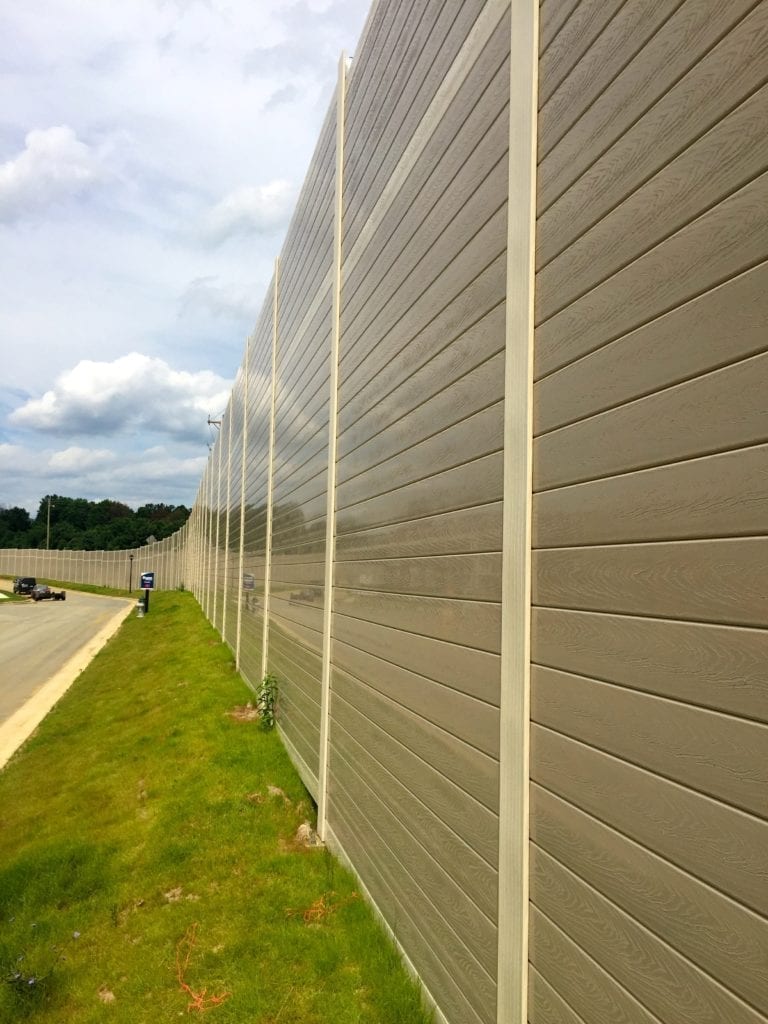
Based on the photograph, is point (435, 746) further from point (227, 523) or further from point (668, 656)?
point (227, 523)

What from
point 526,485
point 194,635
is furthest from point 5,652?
point 526,485

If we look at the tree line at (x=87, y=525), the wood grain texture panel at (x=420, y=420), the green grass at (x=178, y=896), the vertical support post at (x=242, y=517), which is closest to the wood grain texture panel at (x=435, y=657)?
the wood grain texture panel at (x=420, y=420)

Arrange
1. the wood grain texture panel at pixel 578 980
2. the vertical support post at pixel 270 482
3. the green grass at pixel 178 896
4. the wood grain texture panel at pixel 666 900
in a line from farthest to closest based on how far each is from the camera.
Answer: the vertical support post at pixel 270 482, the green grass at pixel 178 896, the wood grain texture panel at pixel 578 980, the wood grain texture panel at pixel 666 900

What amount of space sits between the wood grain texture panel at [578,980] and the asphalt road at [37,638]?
38.7 ft

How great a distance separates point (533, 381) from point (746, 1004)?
163cm

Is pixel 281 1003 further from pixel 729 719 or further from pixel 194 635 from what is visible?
pixel 194 635

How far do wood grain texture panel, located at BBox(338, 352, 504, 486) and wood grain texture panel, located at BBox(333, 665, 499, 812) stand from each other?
1.27m

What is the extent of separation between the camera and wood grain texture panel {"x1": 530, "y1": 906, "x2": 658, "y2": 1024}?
169 cm

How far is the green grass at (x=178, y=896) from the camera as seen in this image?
3.41 m

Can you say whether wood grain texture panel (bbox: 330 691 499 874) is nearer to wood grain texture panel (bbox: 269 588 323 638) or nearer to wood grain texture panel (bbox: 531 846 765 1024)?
wood grain texture panel (bbox: 531 846 765 1024)

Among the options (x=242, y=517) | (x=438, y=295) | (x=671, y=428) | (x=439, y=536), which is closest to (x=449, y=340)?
(x=438, y=295)

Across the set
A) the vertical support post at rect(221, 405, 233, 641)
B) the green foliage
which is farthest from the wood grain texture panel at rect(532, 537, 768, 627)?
the vertical support post at rect(221, 405, 233, 641)

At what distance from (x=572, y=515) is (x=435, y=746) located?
4.79 feet

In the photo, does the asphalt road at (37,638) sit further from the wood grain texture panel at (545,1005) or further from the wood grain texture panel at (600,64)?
the wood grain texture panel at (600,64)
